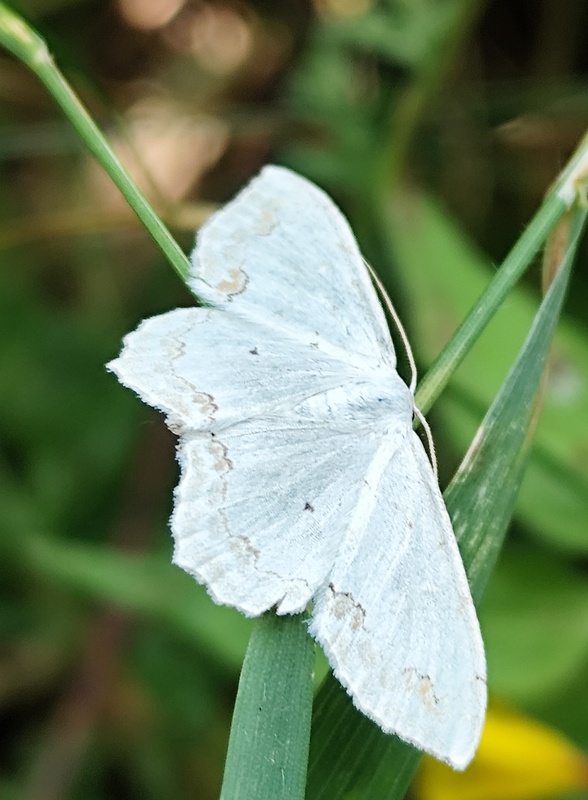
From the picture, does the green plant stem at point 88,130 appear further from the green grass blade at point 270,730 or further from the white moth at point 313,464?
the green grass blade at point 270,730

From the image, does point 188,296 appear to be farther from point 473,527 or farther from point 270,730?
point 270,730

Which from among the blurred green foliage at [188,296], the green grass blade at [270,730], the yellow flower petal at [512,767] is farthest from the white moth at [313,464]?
the yellow flower petal at [512,767]

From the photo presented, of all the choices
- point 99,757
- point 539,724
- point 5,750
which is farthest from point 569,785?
point 5,750

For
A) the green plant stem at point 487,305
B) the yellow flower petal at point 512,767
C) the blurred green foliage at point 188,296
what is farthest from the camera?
the blurred green foliage at point 188,296

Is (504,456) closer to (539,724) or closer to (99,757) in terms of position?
(539,724)

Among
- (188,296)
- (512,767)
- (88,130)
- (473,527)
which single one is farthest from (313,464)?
(188,296)

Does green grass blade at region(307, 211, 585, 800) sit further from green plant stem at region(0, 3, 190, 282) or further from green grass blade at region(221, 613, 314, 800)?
green plant stem at region(0, 3, 190, 282)

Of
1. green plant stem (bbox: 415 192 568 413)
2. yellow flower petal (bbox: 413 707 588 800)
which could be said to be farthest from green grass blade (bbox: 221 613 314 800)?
yellow flower petal (bbox: 413 707 588 800)
